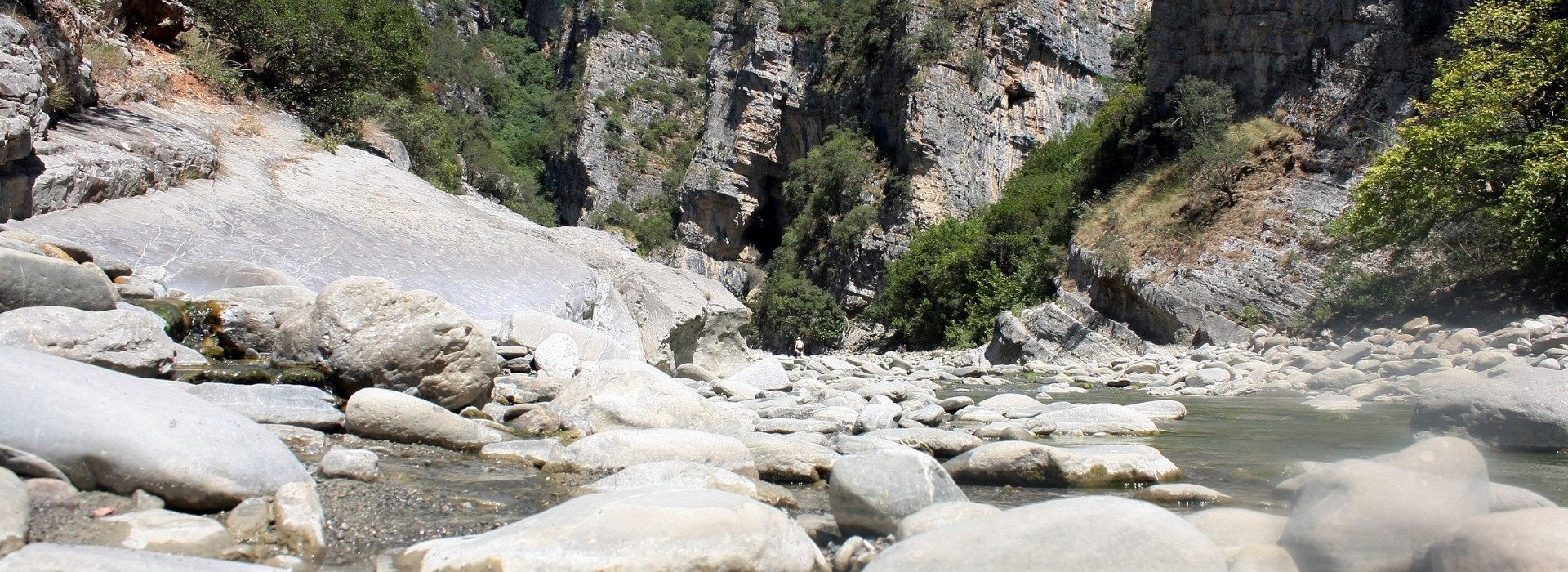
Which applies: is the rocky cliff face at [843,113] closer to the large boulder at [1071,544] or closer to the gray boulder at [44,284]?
the gray boulder at [44,284]

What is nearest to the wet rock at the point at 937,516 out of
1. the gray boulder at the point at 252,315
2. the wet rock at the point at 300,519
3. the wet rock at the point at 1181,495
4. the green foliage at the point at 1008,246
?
the wet rock at the point at 1181,495

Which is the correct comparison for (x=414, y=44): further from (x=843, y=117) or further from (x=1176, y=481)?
(x=843, y=117)

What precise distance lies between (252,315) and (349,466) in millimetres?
3521

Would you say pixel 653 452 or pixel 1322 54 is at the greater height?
pixel 1322 54

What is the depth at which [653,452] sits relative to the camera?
473 centimetres

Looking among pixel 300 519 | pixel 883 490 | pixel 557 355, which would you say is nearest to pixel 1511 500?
pixel 883 490

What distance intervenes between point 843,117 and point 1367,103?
2662 centimetres

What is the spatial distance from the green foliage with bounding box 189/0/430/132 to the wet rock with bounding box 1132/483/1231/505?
15.4 m

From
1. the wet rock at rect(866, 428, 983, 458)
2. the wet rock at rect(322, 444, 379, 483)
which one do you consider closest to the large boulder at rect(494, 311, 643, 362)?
the wet rock at rect(866, 428, 983, 458)

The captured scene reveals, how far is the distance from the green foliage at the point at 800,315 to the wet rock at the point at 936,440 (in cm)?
3508

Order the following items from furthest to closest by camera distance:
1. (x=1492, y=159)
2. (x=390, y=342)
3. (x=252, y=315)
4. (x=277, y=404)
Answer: (x=1492, y=159)
(x=252, y=315)
(x=390, y=342)
(x=277, y=404)

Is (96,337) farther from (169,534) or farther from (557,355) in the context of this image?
(557,355)

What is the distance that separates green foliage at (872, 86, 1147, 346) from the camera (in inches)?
1097

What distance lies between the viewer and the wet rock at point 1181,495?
4.12 meters
